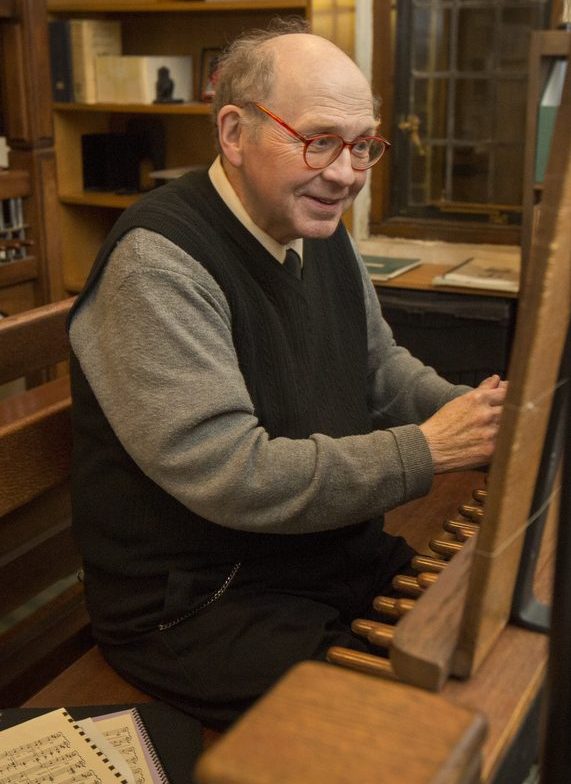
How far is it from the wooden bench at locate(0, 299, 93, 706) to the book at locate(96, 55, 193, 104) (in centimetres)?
192

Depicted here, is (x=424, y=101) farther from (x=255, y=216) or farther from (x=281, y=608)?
(x=281, y=608)

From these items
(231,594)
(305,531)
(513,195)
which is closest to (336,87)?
(305,531)

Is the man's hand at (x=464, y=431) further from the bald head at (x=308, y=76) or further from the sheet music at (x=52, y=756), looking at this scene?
the sheet music at (x=52, y=756)

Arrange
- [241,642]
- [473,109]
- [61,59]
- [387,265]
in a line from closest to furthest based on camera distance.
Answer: [241,642] < [387,265] < [473,109] < [61,59]

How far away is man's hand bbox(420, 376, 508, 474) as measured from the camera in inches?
54.3

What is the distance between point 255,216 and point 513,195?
90.0 inches

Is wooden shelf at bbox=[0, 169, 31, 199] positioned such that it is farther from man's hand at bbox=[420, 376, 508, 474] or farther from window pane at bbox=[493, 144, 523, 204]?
man's hand at bbox=[420, 376, 508, 474]

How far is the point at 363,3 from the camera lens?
→ 11.8 ft

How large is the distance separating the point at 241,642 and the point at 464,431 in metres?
0.43

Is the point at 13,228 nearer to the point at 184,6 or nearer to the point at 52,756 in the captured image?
the point at 184,6

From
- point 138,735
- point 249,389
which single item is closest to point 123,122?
point 249,389

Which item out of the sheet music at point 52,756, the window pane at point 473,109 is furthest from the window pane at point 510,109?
the sheet music at point 52,756

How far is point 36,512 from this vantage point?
2.20 metres

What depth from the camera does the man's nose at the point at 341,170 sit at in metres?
1.51
